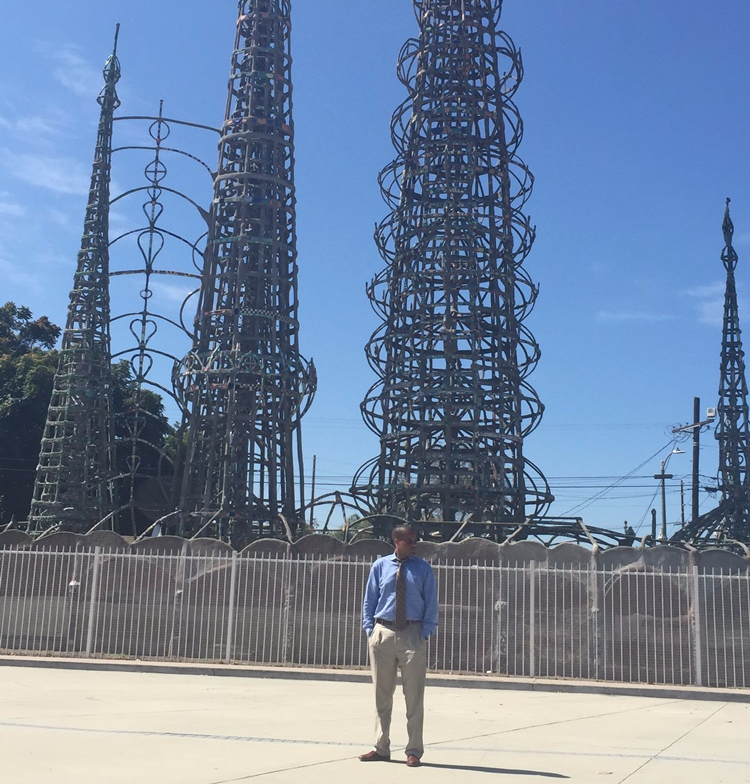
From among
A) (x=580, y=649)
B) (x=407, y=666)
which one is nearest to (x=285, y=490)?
(x=580, y=649)

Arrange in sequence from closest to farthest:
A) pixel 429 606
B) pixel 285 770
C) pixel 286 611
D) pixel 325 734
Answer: pixel 285 770
pixel 429 606
pixel 325 734
pixel 286 611

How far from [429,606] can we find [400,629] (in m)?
0.33

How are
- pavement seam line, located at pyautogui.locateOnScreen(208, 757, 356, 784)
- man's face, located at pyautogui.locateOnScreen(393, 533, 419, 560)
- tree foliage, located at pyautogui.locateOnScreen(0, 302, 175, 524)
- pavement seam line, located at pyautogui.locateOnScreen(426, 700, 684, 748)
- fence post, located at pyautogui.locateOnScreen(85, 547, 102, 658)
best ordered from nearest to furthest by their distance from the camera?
1. pavement seam line, located at pyautogui.locateOnScreen(208, 757, 356, 784)
2. man's face, located at pyautogui.locateOnScreen(393, 533, 419, 560)
3. pavement seam line, located at pyautogui.locateOnScreen(426, 700, 684, 748)
4. fence post, located at pyautogui.locateOnScreen(85, 547, 102, 658)
5. tree foliage, located at pyautogui.locateOnScreen(0, 302, 175, 524)

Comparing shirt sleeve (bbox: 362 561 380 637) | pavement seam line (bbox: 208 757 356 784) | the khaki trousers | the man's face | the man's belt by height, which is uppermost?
the man's face

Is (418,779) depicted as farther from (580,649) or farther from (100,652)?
(100,652)

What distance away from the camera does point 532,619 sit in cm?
1677

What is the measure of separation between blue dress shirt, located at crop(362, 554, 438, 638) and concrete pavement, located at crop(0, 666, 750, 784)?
1189mm

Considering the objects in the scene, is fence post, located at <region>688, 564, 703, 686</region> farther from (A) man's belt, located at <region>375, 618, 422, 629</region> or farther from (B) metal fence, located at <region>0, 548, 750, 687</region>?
(A) man's belt, located at <region>375, 618, 422, 629</region>

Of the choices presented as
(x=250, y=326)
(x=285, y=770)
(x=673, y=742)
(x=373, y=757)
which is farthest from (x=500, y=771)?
(x=250, y=326)

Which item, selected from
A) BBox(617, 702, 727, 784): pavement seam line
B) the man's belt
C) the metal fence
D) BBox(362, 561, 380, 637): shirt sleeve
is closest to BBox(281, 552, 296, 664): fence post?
the metal fence

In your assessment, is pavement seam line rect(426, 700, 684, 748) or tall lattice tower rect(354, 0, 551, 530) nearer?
pavement seam line rect(426, 700, 684, 748)

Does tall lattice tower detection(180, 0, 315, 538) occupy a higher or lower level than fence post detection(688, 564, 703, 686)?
higher

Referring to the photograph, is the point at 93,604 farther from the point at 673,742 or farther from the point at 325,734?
the point at 673,742

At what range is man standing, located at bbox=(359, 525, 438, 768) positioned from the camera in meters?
8.50
